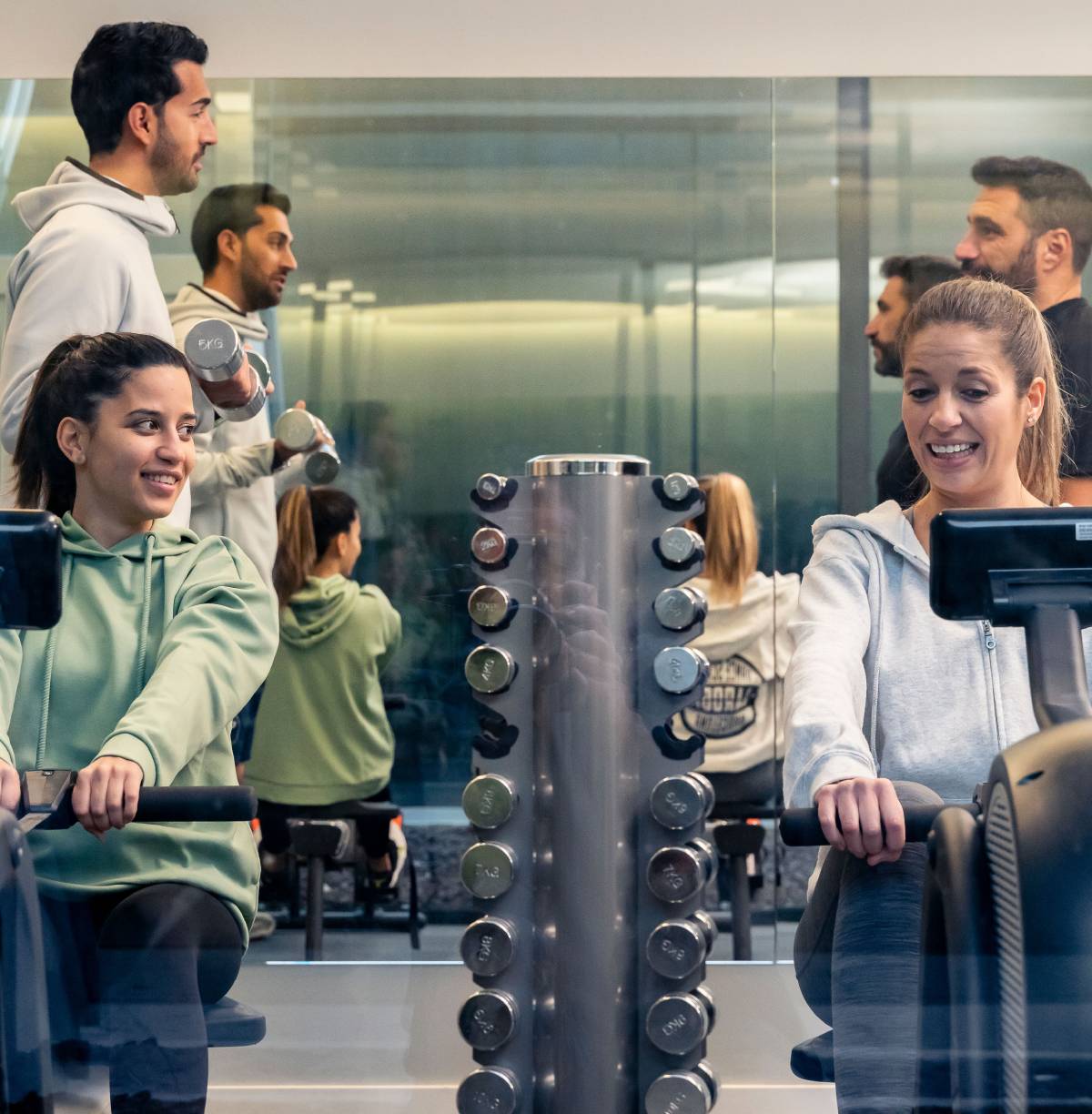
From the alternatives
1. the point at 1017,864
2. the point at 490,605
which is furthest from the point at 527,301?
the point at 1017,864

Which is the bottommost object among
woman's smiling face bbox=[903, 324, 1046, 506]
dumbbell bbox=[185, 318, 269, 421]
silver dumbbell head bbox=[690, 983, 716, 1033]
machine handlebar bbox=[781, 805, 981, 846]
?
silver dumbbell head bbox=[690, 983, 716, 1033]

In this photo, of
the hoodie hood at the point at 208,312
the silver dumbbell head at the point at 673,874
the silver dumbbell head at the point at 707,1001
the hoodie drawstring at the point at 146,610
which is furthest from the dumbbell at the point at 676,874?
the hoodie hood at the point at 208,312

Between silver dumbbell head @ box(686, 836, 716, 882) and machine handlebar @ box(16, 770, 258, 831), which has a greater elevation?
machine handlebar @ box(16, 770, 258, 831)

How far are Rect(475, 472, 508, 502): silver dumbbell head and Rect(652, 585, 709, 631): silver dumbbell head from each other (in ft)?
0.64

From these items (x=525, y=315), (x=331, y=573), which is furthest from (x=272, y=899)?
(x=525, y=315)

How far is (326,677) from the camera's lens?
9.66 ft

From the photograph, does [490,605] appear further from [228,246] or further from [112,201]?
[228,246]

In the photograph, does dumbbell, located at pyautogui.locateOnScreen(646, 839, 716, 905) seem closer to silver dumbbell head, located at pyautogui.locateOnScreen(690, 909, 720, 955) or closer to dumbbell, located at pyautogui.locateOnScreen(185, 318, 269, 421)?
silver dumbbell head, located at pyautogui.locateOnScreen(690, 909, 720, 955)

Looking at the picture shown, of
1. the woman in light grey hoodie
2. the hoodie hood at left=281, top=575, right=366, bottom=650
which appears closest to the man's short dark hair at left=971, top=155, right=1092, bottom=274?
the woman in light grey hoodie

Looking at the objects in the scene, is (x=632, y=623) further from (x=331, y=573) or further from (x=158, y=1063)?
(x=331, y=573)

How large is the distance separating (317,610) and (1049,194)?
1.53 metres

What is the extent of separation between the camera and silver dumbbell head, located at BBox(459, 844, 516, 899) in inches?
60.9

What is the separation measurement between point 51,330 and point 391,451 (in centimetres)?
128

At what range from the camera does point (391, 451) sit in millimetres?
3092
